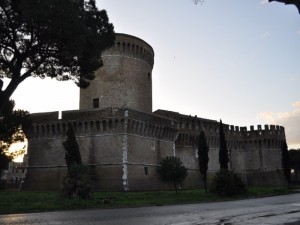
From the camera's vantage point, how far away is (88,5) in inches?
645

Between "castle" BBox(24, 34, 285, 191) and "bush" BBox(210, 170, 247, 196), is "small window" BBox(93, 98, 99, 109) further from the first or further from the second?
"bush" BBox(210, 170, 247, 196)

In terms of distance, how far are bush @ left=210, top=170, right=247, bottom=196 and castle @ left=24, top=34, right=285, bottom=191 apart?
8.30m

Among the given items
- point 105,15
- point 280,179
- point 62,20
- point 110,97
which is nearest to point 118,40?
point 110,97

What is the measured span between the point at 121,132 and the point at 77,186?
11.0 meters

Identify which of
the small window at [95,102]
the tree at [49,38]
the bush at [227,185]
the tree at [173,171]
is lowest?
the bush at [227,185]

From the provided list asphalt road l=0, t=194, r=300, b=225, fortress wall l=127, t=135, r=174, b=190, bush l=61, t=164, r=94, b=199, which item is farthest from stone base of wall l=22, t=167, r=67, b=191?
asphalt road l=0, t=194, r=300, b=225

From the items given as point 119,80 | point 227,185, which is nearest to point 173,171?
point 227,185

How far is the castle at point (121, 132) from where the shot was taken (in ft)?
106

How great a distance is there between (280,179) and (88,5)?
144 feet

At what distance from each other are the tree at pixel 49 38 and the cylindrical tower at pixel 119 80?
65.3ft

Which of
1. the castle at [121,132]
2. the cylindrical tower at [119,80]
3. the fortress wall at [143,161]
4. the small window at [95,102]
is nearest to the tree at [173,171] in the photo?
the fortress wall at [143,161]

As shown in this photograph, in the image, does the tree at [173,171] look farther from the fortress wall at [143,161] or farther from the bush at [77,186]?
the bush at [77,186]

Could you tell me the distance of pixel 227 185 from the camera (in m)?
26.1

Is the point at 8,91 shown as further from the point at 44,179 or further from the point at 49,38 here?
the point at 44,179
